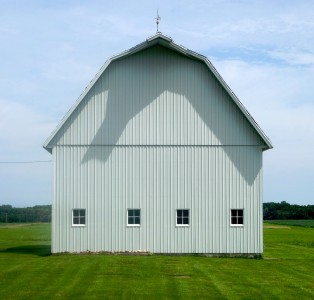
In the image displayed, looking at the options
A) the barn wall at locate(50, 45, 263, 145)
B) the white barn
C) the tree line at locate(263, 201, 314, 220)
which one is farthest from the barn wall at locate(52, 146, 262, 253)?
the tree line at locate(263, 201, 314, 220)

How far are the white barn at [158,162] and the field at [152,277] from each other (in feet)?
4.90

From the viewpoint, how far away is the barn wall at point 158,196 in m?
→ 32.2

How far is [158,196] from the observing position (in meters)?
32.4

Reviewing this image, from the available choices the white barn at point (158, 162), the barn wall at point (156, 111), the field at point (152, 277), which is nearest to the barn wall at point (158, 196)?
the white barn at point (158, 162)

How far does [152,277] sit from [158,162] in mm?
9229

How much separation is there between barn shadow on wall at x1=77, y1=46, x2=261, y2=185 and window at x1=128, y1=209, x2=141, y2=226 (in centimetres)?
270

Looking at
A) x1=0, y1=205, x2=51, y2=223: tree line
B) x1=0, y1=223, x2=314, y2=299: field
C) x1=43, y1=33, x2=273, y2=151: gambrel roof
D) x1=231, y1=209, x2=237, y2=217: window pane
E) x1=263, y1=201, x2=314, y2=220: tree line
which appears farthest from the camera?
x1=263, y1=201, x2=314, y2=220: tree line

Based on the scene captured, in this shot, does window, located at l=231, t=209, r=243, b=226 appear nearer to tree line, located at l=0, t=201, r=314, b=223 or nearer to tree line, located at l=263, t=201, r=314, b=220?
tree line, located at l=0, t=201, r=314, b=223

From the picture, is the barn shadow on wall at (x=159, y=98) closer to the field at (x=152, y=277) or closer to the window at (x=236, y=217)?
the window at (x=236, y=217)

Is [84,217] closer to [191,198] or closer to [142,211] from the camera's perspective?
[142,211]

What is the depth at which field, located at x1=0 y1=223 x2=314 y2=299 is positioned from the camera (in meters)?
20.8

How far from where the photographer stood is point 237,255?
32.3m

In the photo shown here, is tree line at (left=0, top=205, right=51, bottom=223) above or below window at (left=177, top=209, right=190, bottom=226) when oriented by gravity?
below

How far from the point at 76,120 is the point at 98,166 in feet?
7.69
